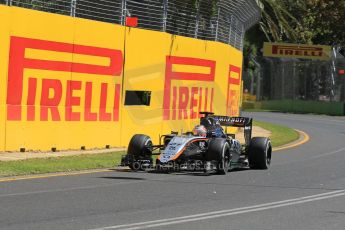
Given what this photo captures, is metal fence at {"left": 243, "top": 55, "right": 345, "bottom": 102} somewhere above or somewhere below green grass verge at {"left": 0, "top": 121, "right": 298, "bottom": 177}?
above

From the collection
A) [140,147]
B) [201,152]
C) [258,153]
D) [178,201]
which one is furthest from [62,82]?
[178,201]

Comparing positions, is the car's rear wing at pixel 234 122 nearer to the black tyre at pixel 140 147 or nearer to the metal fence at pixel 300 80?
the black tyre at pixel 140 147

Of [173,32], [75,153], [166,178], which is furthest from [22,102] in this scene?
[173,32]

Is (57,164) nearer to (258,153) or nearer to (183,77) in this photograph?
(258,153)

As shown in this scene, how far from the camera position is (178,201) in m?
10.5

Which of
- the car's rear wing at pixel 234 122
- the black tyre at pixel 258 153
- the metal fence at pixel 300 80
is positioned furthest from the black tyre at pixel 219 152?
the metal fence at pixel 300 80

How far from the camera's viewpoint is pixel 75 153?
17.0 metres

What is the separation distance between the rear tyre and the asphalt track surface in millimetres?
508

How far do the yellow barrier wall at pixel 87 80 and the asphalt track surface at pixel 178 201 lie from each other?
12.0 ft

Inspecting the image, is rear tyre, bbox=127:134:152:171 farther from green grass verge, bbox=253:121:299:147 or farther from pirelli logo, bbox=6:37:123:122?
green grass verge, bbox=253:121:299:147

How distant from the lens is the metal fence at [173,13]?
1781 cm

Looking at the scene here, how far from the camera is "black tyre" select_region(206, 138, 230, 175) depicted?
45.8 feet

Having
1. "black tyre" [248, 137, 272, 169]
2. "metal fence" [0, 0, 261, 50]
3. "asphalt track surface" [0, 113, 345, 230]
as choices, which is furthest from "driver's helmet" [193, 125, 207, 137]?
"metal fence" [0, 0, 261, 50]

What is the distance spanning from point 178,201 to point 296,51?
43.3m
